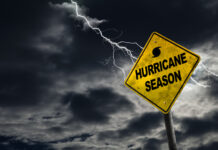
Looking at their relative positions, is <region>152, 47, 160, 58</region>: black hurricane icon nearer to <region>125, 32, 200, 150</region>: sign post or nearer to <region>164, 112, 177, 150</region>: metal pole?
<region>125, 32, 200, 150</region>: sign post

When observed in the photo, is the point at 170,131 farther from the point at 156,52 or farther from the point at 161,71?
the point at 156,52

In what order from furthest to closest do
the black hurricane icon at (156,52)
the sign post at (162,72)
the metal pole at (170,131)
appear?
the black hurricane icon at (156,52) → the sign post at (162,72) → the metal pole at (170,131)

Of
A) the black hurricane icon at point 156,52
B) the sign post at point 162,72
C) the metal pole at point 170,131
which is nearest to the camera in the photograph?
the metal pole at point 170,131

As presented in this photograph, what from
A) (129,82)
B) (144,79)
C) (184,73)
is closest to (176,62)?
(184,73)

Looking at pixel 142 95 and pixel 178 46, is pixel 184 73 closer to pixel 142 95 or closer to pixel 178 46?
pixel 178 46

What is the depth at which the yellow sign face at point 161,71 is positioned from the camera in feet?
9.61

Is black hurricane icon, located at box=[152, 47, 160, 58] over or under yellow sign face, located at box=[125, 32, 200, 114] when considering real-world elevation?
over

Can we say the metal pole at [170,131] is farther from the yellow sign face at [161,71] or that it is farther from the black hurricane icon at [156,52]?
the black hurricane icon at [156,52]

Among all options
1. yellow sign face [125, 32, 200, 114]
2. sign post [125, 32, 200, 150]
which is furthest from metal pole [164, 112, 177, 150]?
yellow sign face [125, 32, 200, 114]

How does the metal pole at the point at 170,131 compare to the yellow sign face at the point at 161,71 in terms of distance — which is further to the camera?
the yellow sign face at the point at 161,71

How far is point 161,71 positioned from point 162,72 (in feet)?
0.09

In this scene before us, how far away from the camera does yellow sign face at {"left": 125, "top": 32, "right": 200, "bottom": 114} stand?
2930 mm

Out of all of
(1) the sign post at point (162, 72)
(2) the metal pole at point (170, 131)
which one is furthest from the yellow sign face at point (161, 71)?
(2) the metal pole at point (170, 131)

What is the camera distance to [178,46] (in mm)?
3123
